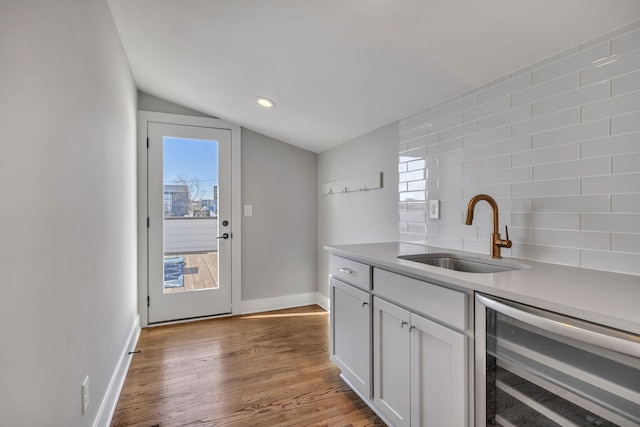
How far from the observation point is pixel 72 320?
1270mm

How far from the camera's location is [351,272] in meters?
1.89

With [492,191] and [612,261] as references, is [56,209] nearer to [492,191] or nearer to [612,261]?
[492,191]

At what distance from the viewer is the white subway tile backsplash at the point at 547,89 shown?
1339 millimetres

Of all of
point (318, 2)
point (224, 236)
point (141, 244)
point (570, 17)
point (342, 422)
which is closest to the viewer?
point (570, 17)

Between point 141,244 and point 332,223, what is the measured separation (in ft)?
6.30

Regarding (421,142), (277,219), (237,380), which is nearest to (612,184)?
(421,142)

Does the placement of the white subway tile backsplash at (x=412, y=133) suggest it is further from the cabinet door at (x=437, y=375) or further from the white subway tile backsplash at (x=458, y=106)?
the cabinet door at (x=437, y=375)

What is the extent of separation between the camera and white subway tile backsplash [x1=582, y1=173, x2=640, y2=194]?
1161mm

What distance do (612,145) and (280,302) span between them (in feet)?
10.4

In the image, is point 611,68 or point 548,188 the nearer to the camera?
point 611,68

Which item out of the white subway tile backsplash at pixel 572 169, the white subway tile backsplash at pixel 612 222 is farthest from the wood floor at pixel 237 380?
the white subway tile backsplash at pixel 572 169

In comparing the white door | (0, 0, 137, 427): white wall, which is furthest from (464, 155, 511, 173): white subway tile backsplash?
the white door

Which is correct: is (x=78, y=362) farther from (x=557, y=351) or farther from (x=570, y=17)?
(x=570, y=17)

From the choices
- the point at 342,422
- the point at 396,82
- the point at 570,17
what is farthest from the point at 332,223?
the point at 570,17
